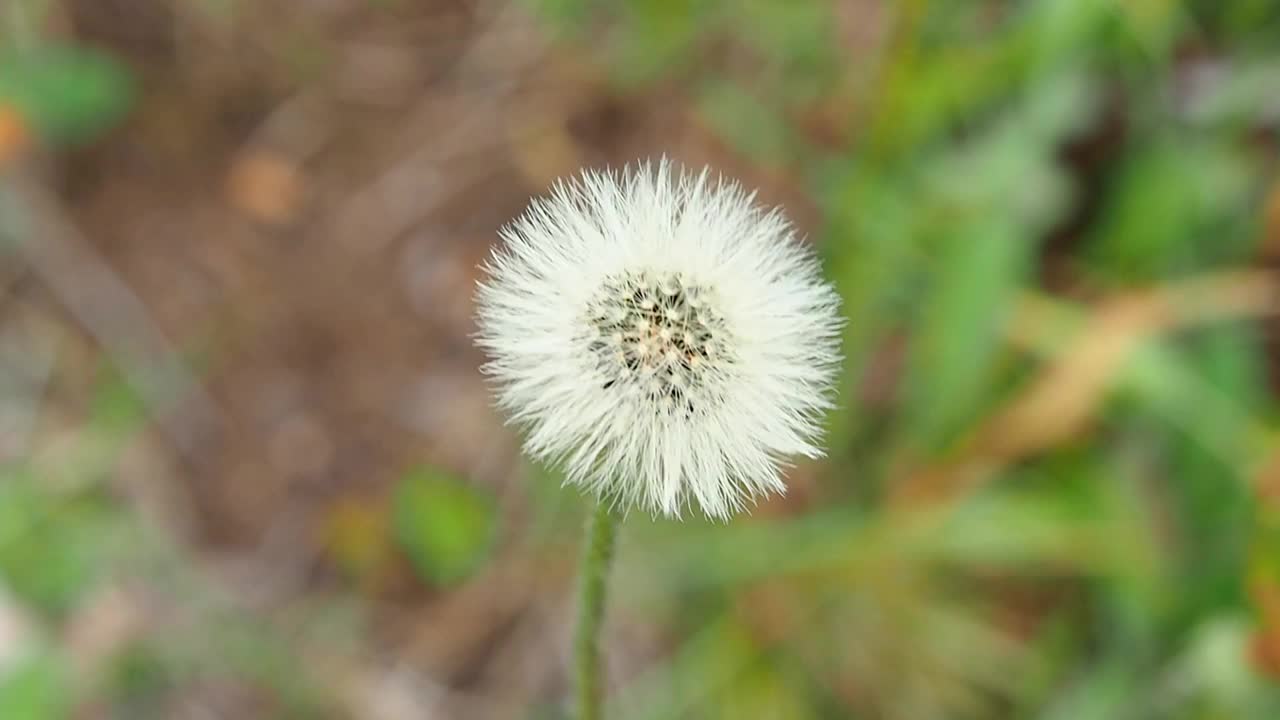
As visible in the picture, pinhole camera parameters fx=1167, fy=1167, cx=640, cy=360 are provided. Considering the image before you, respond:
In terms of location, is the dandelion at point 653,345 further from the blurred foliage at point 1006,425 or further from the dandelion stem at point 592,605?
the blurred foliage at point 1006,425

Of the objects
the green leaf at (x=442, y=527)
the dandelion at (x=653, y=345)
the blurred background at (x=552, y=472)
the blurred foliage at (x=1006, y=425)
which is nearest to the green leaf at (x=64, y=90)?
the blurred background at (x=552, y=472)

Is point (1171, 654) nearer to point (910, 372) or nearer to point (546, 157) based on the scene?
point (910, 372)

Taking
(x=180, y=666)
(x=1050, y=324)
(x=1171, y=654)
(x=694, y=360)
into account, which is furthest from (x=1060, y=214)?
(x=180, y=666)

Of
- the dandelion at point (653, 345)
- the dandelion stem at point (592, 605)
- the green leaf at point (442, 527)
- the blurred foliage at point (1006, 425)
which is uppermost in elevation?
the blurred foliage at point (1006, 425)

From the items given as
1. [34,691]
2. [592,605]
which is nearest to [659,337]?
[592,605]

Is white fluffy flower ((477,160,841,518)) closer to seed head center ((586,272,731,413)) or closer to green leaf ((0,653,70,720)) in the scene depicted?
seed head center ((586,272,731,413))

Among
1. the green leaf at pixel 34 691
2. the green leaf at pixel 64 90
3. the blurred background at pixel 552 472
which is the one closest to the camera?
the green leaf at pixel 34 691

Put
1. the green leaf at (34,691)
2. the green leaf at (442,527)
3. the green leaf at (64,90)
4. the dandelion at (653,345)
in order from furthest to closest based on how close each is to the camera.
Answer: the green leaf at (64,90) → the green leaf at (442,527) → the green leaf at (34,691) → the dandelion at (653,345)
